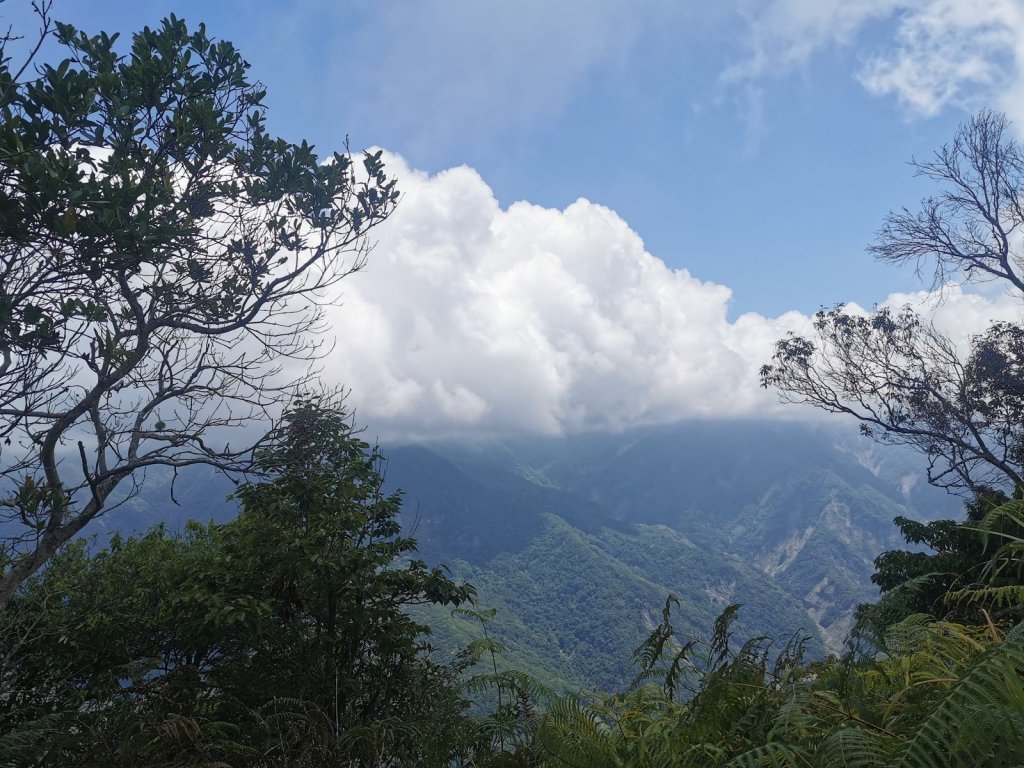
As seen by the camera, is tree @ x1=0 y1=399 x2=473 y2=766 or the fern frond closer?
the fern frond

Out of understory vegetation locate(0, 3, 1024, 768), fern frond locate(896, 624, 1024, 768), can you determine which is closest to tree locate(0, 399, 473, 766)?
understory vegetation locate(0, 3, 1024, 768)

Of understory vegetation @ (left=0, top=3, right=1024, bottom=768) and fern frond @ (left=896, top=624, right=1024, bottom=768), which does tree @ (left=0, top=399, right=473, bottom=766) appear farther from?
fern frond @ (left=896, top=624, right=1024, bottom=768)

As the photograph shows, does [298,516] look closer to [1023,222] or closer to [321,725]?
[321,725]

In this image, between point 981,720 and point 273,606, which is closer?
point 981,720

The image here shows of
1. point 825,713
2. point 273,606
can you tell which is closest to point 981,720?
point 825,713

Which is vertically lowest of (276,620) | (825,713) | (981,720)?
(825,713)

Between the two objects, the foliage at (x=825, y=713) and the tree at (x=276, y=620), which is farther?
the tree at (x=276, y=620)

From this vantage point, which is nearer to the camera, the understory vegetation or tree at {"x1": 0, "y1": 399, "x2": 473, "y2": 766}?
the understory vegetation

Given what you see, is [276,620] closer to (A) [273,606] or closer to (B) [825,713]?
(A) [273,606]

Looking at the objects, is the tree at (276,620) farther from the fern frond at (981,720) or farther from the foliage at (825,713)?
the fern frond at (981,720)

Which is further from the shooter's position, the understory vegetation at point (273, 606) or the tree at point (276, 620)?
the tree at point (276, 620)

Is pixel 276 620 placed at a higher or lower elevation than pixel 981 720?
higher

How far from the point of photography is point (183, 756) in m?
3.33

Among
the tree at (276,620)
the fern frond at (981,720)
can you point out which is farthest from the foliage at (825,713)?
the tree at (276,620)
